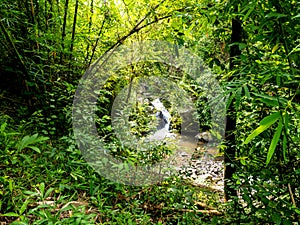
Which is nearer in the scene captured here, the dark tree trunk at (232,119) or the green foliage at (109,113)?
the green foliage at (109,113)

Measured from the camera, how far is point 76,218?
1143 millimetres

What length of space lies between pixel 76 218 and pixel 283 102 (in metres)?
1.11

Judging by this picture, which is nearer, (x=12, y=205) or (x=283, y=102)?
(x=283, y=102)

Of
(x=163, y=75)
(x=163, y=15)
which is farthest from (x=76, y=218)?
(x=163, y=75)

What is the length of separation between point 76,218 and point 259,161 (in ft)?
3.57

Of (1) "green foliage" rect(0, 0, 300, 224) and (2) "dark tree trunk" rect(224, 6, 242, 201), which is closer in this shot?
(1) "green foliage" rect(0, 0, 300, 224)

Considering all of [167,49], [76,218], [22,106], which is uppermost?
[167,49]

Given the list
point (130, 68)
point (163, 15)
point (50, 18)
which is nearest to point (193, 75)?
point (130, 68)

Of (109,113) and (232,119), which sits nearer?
(232,119)

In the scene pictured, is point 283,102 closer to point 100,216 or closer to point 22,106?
point 100,216

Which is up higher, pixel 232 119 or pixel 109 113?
pixel 232 119

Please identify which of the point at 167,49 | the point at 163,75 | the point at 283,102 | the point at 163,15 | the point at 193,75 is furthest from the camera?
the point at 193,75

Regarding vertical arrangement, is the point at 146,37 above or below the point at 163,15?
below

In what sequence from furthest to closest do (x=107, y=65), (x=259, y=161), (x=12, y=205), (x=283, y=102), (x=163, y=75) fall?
1. (x=163, y=75)
2. (x=107, y=65)
3. (x=259, y=161)
4. (x=12, y=205)
5. (x=283, y=102)
